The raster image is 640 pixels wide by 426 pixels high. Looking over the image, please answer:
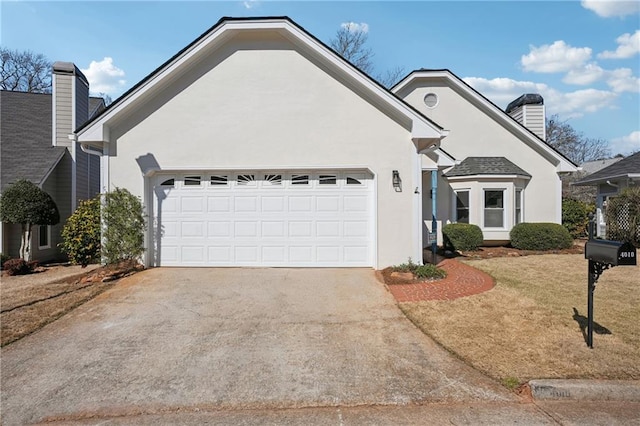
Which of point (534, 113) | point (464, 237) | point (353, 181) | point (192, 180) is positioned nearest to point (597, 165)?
point (534, 113)

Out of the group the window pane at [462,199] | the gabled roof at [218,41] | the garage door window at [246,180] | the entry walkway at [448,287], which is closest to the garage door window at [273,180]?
the garage door window at [246,180]

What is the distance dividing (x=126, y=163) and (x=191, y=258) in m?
3.04

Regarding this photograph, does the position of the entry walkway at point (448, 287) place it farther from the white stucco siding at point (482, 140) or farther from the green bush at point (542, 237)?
the white stucco siding at point (482, 140)

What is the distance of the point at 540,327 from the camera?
5457 millimetres

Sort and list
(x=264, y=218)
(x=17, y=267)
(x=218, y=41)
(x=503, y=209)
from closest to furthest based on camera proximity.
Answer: (x=218, y=41)
(x=264, y=218)
(x=17, y=267)
(x=503, y=209)

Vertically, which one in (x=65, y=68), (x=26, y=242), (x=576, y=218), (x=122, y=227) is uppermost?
(x=65, y=68)

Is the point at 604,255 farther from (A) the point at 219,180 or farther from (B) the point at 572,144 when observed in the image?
(B) the point at 572,144

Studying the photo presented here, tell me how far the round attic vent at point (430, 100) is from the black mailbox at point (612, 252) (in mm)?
12295

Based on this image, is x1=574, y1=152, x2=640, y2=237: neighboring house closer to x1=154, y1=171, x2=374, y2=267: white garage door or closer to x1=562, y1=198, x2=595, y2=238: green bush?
x1=562, y1=198, x2=595, y2=238: green bush

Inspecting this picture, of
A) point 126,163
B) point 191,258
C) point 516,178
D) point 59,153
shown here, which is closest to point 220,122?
point 126,163

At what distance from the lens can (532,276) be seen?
28.7 ft

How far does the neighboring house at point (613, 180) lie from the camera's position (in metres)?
15.8

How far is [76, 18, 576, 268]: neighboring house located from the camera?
9.07m

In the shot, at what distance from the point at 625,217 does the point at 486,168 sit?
6017 millimetres
